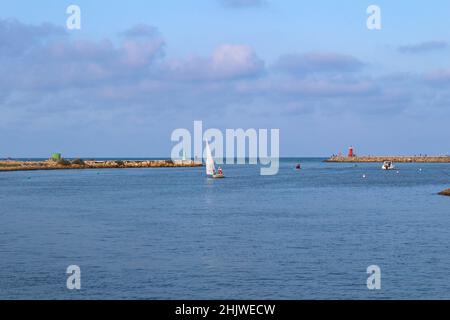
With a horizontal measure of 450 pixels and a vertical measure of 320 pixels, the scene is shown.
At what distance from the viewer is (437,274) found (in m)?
35.6

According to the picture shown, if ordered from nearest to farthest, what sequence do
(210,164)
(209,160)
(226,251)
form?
(226,251) < (209,160) < (210,164)

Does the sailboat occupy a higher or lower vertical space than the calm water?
higher

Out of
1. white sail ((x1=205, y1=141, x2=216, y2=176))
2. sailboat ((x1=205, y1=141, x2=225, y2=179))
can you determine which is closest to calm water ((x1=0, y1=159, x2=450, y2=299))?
white sail ((x1=205, y1=141, x2=216, y2=176))

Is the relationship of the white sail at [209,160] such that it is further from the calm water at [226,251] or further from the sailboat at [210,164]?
the calm water at [226,251]

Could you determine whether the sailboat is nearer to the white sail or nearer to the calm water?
the white sail

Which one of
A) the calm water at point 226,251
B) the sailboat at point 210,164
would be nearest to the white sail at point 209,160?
the sailboat at point 210,164

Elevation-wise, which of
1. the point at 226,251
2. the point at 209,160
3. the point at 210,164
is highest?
the point at 209,160

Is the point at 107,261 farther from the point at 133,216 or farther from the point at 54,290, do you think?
the point at 133,216

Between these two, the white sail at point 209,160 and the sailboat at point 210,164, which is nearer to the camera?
the white sail at point 209,160

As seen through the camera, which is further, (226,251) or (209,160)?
(209,160)

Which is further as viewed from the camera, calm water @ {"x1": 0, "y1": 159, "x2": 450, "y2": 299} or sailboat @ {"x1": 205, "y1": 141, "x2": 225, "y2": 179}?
sailboat @ {"x1": 205, "y1": 141, "x2": 225, "y2": 179}

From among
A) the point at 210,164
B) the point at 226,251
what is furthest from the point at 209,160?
the point at 226,251

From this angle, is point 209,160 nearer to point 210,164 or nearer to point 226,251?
point 210,164

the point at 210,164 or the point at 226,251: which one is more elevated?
the point at 210,164
